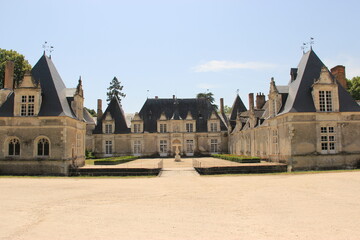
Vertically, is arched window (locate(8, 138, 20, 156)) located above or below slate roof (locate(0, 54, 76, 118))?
below

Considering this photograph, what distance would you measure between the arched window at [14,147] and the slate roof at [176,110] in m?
23.5

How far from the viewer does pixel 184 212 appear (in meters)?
9.77

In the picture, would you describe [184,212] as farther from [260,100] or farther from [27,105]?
[260,100]

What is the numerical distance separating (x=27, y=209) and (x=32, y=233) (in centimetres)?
311

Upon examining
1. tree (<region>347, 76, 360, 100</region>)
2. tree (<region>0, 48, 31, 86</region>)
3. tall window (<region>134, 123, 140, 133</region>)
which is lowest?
tall window (<region>134, 123, 140, 133</region>)

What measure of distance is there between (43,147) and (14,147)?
218 cm

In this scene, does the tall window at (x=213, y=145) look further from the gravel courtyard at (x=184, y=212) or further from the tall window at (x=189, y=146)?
the gravel courtyard at (x=184, y=212)

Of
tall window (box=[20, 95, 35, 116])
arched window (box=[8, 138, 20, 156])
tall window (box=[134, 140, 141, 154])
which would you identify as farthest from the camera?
tall window (box=[134, 140, 141, 154])

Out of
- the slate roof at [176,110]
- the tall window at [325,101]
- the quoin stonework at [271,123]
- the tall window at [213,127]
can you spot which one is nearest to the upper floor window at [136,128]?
the slate roof at [176,110]

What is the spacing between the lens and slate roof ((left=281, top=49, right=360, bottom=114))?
80.6 feet

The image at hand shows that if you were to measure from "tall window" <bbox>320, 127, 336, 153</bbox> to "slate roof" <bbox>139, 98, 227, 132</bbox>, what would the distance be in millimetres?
23161

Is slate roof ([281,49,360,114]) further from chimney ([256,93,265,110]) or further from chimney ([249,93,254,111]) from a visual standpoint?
chimney ([256,93,265,110])

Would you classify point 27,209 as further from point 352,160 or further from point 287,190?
point 352,160

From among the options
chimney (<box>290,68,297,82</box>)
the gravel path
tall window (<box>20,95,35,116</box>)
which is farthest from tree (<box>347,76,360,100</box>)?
tall window (<box>20,95,35,116</box>)
